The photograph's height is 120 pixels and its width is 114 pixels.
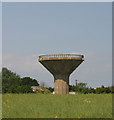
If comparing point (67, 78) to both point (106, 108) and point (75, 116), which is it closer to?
point (106, 108)

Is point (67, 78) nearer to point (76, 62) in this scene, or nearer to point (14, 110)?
point (76, 62)

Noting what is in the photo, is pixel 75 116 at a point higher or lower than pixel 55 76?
lower

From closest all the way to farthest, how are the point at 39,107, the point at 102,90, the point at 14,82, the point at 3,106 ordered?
the point at 39,107 < the point at 3,106 < the point at 102,90 < the point at 14,82

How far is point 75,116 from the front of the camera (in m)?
9.91

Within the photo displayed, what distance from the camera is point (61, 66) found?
26.8 m

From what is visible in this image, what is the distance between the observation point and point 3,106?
12.3 meters

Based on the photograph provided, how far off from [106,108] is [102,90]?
1025 inches

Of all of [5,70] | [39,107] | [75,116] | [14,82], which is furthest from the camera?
[5,70]

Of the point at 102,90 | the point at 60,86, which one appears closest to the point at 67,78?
the point at 60,86

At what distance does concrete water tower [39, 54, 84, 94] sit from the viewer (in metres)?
26.4

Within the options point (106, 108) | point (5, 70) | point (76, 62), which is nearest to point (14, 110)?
point (106, 108)

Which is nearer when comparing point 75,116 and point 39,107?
point 75,116

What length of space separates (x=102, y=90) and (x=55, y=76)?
39.7ft

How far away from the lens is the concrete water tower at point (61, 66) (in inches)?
1040
